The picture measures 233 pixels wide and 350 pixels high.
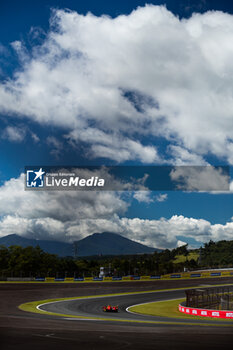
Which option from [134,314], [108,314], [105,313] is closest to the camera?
[108,314]

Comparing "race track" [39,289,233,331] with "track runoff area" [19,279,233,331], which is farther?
"race track" [39,289,233,331]

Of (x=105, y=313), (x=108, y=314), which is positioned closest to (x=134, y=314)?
(x=108, y=314)

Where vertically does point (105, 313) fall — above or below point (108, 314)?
below

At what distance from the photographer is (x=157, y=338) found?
1816 centimetres

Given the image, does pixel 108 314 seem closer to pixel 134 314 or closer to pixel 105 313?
pixel 105 313

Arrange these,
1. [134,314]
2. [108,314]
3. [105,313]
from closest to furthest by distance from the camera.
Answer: [108,314] → [134,314] → [105,313]

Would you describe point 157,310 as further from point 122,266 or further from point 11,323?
point 122,266

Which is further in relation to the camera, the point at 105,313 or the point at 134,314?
the point at 105,313

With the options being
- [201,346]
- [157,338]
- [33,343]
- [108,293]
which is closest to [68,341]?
[33,343]

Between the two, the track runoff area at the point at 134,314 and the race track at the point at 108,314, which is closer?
the track runoff area at the point at 134,314

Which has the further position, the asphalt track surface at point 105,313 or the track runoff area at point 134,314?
the asphalt track surface at point 105,313

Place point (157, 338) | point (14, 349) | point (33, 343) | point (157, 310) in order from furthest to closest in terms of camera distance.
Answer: point (157, 310), point (157, 338), point (33, 343), point (14, 349)

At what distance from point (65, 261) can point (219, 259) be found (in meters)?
83.8

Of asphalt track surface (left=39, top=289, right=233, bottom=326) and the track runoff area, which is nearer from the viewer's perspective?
the track runoff area
